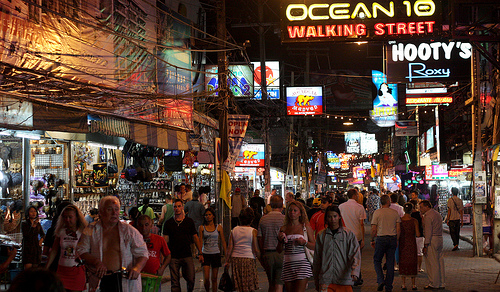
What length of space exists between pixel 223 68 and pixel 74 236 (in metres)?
10.1

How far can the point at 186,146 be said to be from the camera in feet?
56.4

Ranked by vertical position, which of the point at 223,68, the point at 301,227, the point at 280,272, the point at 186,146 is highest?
the point at 223,68

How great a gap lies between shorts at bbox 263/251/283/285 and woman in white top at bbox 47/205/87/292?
3300mm

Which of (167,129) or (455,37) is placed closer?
(455,37)

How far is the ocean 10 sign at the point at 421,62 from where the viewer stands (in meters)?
18.9

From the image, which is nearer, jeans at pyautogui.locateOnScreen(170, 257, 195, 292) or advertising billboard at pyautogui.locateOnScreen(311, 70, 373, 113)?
jeans at pyautogui.locateOnScreen(170, 257, 195, 292)

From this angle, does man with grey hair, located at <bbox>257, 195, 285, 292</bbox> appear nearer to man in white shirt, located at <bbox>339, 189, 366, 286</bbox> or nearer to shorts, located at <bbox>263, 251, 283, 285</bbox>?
shorts, located at <bbox>263, 251, 283, 285</bbox>

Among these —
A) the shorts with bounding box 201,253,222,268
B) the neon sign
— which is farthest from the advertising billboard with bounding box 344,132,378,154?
the shorts with bounding box 201,253,222,268

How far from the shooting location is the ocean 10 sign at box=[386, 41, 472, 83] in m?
18.9

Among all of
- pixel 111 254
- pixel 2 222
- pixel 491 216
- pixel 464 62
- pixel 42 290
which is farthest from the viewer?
pixel 464 62

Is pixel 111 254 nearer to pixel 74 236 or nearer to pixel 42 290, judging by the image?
pixel 74 236

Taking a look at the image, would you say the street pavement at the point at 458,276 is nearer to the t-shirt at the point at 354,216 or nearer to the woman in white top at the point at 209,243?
the t-shirt at the point at 354,216

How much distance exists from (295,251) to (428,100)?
60.9ft

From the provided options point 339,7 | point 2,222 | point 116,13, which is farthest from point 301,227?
point 116,13
